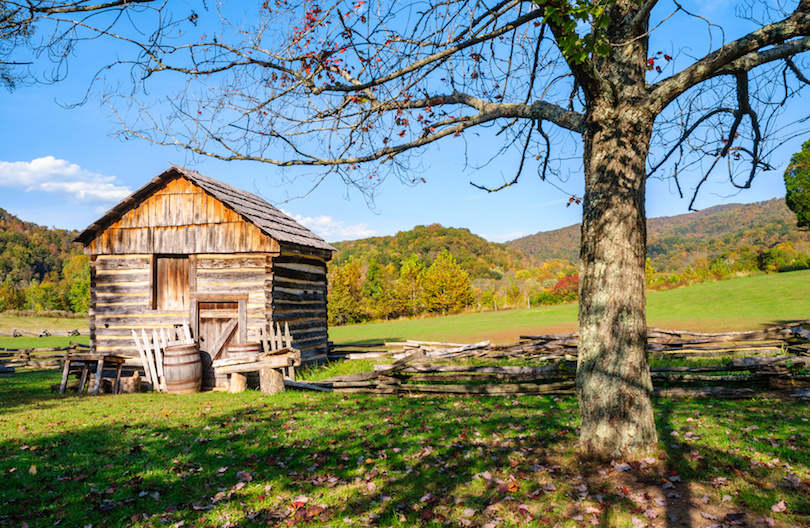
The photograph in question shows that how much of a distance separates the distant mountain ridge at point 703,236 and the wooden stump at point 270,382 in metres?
52.2

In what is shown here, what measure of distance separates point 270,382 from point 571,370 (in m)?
6.60

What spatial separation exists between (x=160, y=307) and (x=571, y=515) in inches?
488

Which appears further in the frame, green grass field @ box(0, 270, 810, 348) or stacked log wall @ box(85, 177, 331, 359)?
green grass field @ box(0, 270, 810, 348)

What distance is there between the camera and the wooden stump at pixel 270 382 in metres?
10.5

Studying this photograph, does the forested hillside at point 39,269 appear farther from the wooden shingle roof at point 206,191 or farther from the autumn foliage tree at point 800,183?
the autumn foliage tree at point 800,183

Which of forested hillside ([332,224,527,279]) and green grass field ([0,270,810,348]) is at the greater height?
forested hillside ([332,224,527,279])

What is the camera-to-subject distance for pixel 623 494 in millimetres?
4129

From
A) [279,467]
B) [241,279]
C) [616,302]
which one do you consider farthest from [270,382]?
[616,302]

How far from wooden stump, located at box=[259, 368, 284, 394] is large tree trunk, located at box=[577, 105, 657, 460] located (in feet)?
24.7

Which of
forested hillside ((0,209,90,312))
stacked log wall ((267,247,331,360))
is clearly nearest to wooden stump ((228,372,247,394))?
stacked log wall ((267,247,331,360))

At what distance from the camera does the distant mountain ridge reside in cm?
7724

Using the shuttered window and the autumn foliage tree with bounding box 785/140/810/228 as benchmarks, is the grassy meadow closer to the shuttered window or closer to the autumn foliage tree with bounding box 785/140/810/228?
the shuttered window

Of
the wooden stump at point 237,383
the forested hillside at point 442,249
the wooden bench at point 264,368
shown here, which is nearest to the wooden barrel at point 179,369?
the wooden bench at point 264,368

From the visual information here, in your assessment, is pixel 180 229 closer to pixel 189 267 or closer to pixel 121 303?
Answer: pixel 189 267
